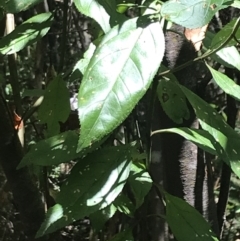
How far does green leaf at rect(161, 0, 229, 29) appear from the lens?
55 cm

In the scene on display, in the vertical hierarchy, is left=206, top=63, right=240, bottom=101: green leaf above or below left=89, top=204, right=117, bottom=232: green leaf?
above

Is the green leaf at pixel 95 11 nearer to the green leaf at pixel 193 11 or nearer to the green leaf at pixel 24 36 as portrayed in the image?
the green leaf at pixel 193 11

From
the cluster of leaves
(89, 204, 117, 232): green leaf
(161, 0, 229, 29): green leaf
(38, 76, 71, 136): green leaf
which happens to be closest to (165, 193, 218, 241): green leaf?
the cluster of leaves

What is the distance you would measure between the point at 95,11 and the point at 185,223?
36 cm

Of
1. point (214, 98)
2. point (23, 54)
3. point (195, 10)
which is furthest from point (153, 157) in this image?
point (23, 54)

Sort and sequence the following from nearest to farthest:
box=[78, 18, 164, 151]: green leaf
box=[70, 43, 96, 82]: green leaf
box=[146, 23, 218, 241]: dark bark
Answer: box=[78, 18, 164, 151]: green leaf → box=[70, 43, 96, 82]: green leaf → box=[146, 23, 218, 241]: dark bark

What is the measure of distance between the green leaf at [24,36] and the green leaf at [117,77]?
277mm

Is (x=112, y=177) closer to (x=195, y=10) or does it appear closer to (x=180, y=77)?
(x=195, y=10)

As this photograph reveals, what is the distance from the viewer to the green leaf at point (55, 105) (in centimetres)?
91

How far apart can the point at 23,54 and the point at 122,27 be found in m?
1.93

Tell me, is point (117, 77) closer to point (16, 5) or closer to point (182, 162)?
point (16, 5)

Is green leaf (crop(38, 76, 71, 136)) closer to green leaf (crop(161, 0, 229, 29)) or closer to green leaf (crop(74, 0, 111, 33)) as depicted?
green leaf (crop(74, 0, 111, 33))

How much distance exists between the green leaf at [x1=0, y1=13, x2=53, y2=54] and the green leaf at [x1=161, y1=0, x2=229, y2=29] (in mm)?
339

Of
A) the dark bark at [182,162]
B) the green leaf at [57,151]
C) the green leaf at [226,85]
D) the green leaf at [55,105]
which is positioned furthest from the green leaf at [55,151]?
the dark bark at [182,162]
